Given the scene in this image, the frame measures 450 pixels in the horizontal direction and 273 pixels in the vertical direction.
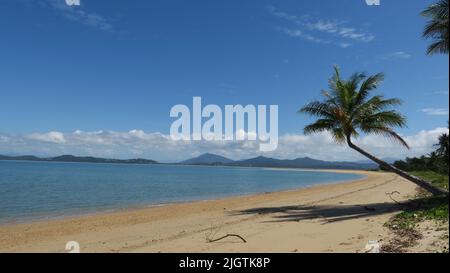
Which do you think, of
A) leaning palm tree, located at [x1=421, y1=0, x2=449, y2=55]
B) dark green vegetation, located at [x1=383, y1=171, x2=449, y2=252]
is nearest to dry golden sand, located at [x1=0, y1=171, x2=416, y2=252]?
dark green vegetation, located at [x1=383, y1=171, x2=449, y2=252]

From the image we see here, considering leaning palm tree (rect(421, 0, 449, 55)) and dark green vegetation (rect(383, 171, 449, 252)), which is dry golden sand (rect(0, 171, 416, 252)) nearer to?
dark green vegetation (rect(383, 171, 449, 252))

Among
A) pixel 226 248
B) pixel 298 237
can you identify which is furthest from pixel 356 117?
pixel 226 248

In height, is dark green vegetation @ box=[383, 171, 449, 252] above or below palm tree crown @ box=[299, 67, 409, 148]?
below

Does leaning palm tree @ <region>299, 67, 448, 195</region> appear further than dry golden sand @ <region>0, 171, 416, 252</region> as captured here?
Yes

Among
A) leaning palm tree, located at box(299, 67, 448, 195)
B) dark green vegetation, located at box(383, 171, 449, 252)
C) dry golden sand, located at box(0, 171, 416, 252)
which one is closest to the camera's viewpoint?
dark green vegetation, located at box(383, 171, 449, 252)

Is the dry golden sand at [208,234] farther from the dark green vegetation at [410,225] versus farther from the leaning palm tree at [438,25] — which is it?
the leaning palm tree at [438,25]

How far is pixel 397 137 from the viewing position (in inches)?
695

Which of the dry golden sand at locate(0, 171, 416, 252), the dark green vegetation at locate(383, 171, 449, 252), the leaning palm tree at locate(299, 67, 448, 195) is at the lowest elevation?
the dry golden sand at locate(0, 171, 416, 252)

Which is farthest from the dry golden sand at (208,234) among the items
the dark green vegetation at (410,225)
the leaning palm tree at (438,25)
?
the leaning palm tree at (438,25)

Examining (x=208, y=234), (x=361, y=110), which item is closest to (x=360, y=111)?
(x=361, y=110)

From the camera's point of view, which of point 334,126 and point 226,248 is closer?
point 226,248
